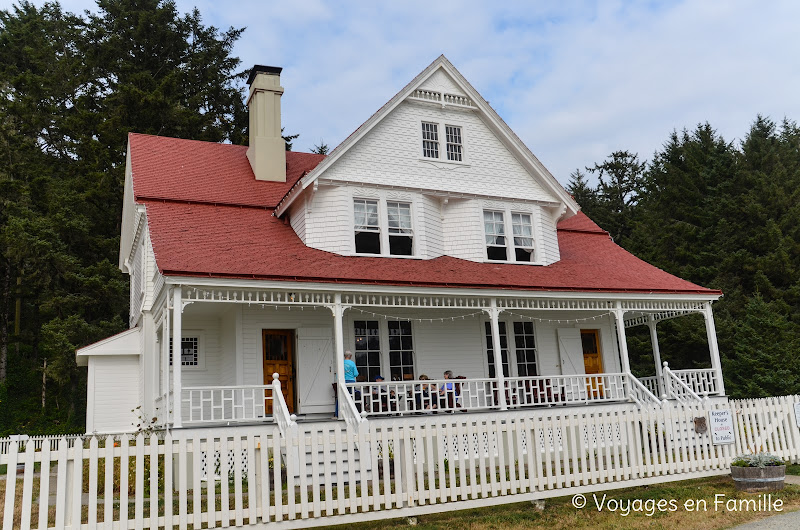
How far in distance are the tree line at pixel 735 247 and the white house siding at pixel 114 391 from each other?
73.4 feet

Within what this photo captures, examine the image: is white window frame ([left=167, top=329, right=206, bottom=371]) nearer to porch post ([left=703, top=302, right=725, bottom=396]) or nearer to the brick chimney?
the brick chimney

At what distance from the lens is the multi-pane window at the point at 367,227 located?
17625mm

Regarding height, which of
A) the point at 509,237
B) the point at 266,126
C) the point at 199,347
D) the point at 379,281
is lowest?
the point at 199,347

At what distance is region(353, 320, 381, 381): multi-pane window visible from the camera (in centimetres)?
1752

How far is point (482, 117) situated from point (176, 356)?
11330 millimetres

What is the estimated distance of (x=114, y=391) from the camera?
728 inches

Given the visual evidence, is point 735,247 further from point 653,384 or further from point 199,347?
point 199,347

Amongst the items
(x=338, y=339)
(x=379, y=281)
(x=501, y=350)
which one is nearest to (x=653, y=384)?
(x=501, y=350)

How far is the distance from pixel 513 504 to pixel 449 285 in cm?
602

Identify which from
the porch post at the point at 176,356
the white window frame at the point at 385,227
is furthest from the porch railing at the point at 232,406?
the white window frame at the point at 385,227

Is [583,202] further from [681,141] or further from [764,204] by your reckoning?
[764,204]

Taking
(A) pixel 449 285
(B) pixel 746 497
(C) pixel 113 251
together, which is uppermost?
(C) pixel 113 251

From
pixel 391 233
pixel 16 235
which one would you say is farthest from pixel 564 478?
pixel 16 235

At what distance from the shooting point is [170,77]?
37.2 m
